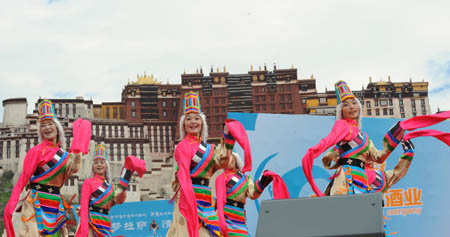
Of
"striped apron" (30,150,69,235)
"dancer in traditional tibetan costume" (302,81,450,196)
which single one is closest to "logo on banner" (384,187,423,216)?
"dancer in traditional tibetan costume" (302,81,450,196)

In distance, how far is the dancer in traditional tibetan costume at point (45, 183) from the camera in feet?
22.3

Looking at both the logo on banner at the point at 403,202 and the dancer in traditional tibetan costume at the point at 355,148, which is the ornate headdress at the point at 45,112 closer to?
the dancer in traditional tibetan costume at the point at 355,148

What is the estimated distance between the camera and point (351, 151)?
6926 mm

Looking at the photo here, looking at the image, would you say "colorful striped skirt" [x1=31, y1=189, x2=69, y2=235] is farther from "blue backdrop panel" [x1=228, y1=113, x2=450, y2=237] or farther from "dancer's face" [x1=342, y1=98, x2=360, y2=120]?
"blue backdrop panel" [x1=228, y1=113, x2=450, y2=237]

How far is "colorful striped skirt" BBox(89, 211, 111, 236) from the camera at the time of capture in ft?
25.2

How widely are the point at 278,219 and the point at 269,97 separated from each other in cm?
5037

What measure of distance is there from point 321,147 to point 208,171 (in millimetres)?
1390

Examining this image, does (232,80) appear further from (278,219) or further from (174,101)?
(278,219)

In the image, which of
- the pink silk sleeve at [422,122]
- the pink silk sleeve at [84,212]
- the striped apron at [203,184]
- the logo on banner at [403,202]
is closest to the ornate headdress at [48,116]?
the pink silk sleeve at [84,212]

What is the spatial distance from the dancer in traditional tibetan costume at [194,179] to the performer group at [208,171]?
1 cm

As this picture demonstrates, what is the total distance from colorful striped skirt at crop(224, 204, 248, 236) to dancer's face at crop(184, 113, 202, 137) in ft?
3.29

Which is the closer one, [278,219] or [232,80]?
[278,219]

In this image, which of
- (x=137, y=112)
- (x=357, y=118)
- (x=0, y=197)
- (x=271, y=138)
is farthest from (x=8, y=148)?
(x=357, y=118)

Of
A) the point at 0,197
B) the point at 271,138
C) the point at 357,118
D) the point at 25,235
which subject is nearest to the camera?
the point at 25,235
